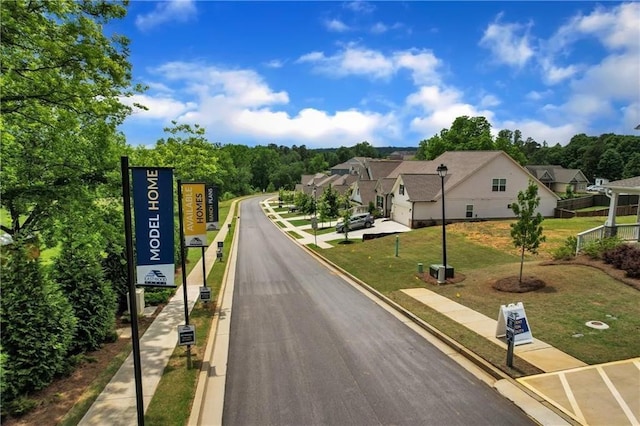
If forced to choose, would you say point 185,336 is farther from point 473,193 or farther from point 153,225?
point 473,193

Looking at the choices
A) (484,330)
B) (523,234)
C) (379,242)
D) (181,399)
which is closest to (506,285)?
(523,234)

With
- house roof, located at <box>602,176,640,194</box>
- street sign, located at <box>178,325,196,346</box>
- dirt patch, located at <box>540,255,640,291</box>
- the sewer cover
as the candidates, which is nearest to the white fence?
dirt patch, located at <box>540,255,640,291</box>

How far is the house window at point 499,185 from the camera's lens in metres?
40.3

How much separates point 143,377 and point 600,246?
20.4m

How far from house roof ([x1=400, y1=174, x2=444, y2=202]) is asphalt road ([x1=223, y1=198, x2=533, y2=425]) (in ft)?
79.3

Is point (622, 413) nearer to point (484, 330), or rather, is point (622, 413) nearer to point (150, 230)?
point (484, 330)

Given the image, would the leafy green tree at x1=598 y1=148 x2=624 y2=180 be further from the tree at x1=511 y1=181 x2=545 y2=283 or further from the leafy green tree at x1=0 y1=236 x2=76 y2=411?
the leafy green tree at x1=0 y1=236 x2=76 y2=411

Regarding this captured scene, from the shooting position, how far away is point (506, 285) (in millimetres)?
16562

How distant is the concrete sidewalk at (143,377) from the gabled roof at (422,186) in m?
28.8

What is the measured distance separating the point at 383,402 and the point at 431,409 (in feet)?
3.36

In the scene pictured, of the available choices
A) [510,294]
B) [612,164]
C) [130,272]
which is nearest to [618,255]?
[510,294]

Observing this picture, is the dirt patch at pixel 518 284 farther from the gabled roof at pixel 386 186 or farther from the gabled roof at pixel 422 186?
the gabled roof at pixel 386 186

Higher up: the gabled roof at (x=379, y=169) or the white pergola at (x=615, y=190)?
the gabled roof at (x=379, y=169)

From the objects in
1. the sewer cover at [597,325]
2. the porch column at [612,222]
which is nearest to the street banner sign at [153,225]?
the sewer cover at [597,325]
